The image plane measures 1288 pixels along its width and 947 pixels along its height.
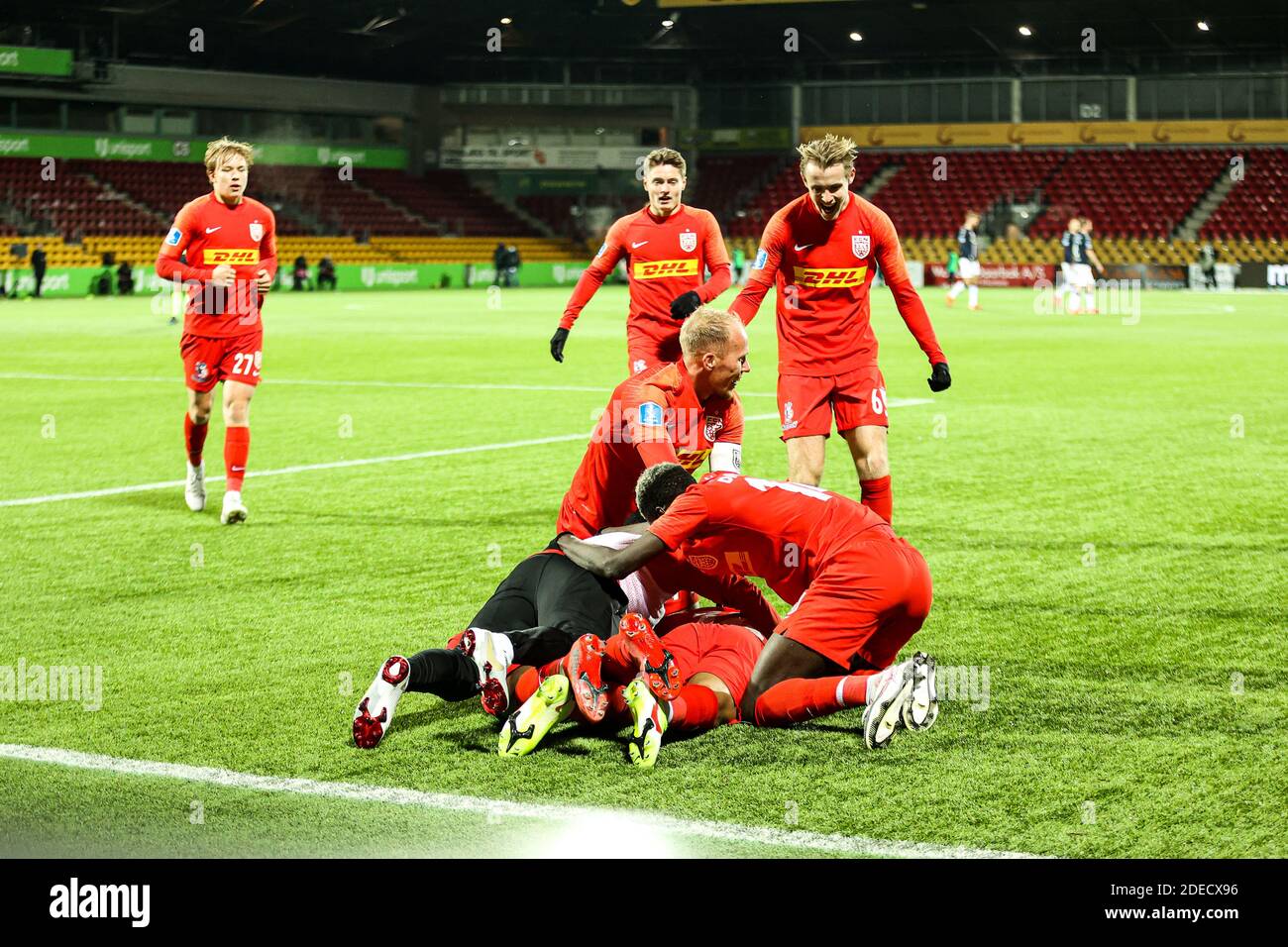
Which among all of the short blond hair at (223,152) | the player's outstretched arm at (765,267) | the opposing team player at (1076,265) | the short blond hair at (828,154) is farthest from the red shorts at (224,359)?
the opposing team player at (1076,265)

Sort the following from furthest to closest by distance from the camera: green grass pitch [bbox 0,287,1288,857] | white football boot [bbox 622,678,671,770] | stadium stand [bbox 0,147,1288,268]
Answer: stadium stand [bbox 0,147,1288,268]
white football boot [bbox 622,678,671,770]
green grass pitch [bbox 0,287,1288,857]

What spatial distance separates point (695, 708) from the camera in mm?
5258

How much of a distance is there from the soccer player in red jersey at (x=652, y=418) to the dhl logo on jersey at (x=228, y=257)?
512cm

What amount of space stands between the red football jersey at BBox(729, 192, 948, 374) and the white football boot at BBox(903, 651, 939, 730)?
362 cm

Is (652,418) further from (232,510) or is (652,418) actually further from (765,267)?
(232,510)

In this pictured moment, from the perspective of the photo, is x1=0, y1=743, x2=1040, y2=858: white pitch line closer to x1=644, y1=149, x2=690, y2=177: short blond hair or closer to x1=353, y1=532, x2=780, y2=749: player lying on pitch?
x1=353, y1=532, x2=780, y2=749: player lying on pitch

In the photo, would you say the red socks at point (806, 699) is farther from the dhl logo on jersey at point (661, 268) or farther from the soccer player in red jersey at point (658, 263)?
the dhl logo on jersey at point (661, 268)

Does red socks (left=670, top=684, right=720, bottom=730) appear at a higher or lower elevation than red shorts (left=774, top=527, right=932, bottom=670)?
lower

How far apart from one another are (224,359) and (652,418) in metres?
5.36

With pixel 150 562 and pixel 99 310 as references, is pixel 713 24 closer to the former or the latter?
pixel 99 310

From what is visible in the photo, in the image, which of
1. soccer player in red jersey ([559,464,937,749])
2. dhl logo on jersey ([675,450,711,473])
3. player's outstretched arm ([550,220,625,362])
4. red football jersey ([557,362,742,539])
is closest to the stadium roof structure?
player's outstretched arm ([550,220,625,362])

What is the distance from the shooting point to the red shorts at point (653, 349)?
10898 millimetres

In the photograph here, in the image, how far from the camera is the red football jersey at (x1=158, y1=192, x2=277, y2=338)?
1055 cm

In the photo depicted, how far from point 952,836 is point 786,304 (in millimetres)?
5004
